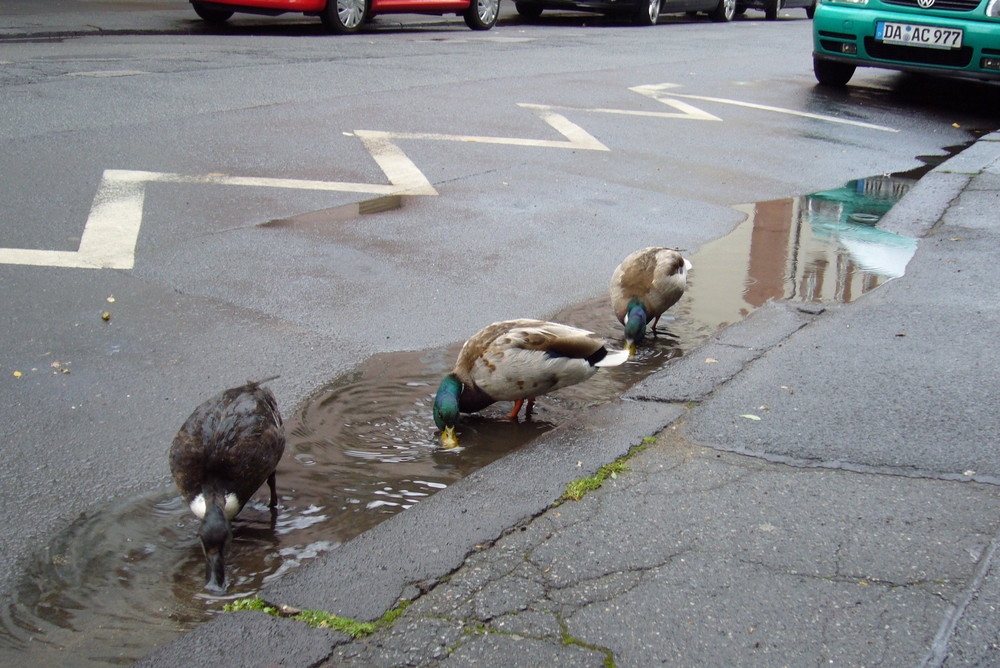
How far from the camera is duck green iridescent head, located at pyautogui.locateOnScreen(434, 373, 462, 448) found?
163 inches

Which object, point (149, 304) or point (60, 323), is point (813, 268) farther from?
point (60, 323)

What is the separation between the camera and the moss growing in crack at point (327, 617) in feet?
8.96

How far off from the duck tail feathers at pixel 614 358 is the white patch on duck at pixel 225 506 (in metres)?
1.85

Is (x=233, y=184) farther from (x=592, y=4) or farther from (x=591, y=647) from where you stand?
(x=592, y=4)

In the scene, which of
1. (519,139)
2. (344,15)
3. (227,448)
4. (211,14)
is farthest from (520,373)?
(211,14)

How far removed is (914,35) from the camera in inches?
456

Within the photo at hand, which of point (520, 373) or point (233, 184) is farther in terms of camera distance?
point (233, 184)

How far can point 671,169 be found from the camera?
28.4 ft

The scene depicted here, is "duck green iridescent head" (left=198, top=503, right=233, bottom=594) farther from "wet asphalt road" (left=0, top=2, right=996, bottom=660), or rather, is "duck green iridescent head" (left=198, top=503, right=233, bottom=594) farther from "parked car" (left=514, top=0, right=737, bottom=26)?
"parked car" (left=514, top=0, right=737, bottom=26)

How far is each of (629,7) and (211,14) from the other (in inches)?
328

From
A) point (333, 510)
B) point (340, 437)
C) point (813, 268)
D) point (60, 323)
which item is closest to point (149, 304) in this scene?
point (60, 323)

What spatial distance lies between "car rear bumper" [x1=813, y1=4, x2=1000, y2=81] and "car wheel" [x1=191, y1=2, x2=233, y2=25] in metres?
8.67

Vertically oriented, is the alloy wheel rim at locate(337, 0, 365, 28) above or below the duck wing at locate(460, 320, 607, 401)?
above

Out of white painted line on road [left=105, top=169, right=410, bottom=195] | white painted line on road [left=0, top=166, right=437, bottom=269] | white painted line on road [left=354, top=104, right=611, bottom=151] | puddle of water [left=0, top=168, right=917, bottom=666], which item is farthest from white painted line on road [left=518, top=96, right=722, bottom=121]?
puddle of water [left=0, top=168, right=917, bottom=666]
